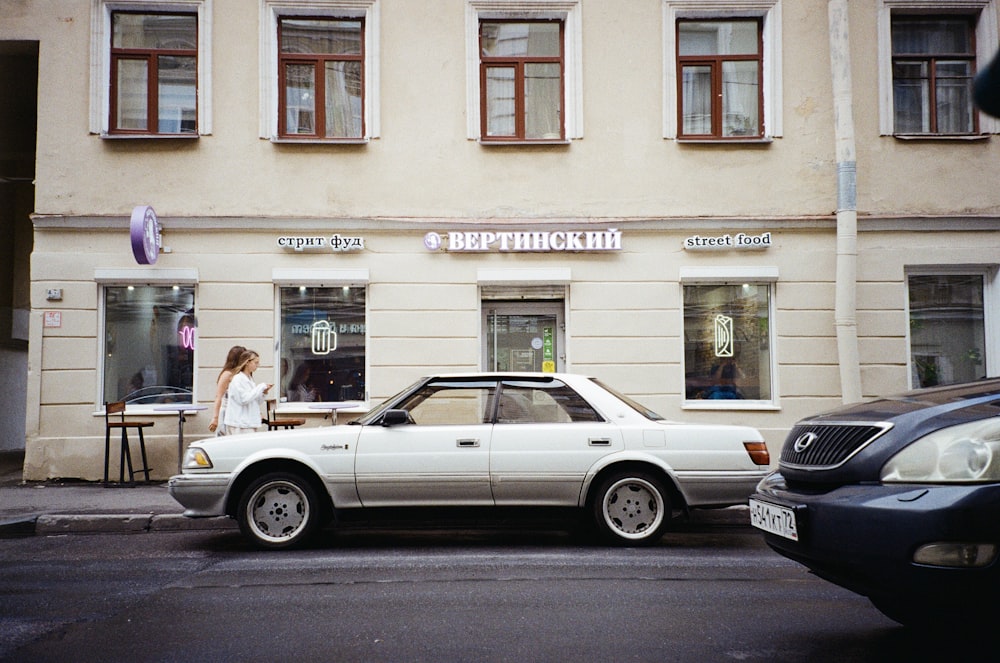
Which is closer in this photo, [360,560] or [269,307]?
[360,560]

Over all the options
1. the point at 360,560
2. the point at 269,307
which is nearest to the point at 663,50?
the point at 269,307

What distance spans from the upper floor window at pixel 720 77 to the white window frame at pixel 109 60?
266 inches

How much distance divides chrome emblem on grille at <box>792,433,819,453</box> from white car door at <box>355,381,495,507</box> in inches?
118

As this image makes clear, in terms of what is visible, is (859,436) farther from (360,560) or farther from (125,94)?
(125,94)

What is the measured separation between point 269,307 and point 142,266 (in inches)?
72.2

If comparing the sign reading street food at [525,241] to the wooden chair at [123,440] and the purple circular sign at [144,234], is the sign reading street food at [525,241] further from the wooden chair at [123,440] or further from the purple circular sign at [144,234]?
the wooden chair at [123,440]

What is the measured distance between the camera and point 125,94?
36.3 feet

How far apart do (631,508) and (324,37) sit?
8.29 m

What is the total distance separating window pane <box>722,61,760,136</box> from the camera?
444 inches

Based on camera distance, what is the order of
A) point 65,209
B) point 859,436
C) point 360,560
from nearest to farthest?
point 859,436, point 360,560, point 65,209

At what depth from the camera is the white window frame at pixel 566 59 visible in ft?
36.1

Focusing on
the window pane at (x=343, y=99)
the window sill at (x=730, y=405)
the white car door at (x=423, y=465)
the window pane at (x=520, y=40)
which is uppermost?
the window pane at (x=520, y=40)

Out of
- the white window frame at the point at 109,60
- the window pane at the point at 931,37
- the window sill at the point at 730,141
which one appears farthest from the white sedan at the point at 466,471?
the window pane at the point at 931,37

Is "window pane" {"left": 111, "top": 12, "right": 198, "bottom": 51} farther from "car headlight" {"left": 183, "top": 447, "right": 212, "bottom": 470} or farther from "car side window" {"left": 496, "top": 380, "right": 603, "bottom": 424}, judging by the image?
"car side window" {"left": 496, "top": 380, "right": 603, "bottom": 424}
